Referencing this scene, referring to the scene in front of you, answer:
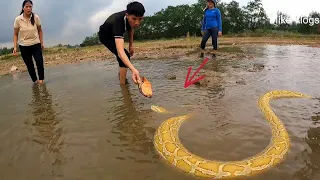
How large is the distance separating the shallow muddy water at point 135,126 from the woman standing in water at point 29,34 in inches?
36.3

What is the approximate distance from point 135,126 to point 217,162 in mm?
1811

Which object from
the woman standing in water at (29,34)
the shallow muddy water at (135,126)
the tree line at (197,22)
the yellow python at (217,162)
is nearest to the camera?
the yellow python at (217,162)

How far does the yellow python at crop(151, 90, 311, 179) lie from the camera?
3.41 meters

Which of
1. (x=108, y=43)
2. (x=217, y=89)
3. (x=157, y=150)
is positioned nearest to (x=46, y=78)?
(x=108, y=43)

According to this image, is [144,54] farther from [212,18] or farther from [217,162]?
[217,162]

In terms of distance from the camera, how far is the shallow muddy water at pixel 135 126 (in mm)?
3594

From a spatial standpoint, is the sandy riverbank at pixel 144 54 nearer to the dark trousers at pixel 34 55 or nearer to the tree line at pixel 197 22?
the dark trousers at pixel 34 55

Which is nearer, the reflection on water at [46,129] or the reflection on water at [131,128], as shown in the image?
the reflection on water at [46,129]

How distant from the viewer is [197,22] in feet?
274

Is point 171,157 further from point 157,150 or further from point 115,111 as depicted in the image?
point 115,111

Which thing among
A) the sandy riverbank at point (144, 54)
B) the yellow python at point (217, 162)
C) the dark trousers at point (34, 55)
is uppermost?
the dark trousers at point (34, 55)

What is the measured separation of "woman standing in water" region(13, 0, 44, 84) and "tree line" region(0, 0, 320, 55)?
65.2 metres

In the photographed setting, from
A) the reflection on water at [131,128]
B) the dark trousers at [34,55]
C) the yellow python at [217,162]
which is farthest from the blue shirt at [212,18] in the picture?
the yellow python at [217,162]

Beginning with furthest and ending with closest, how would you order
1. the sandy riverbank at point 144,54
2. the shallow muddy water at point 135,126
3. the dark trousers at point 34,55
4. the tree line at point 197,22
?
the tree line at point 197,22 < the sandy riverbank at point 144,54 < the dark trousers at point 34,55 < the shallow muddy water at point 135,126
